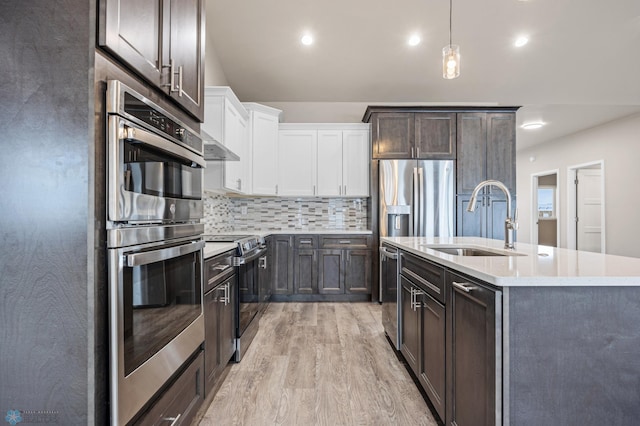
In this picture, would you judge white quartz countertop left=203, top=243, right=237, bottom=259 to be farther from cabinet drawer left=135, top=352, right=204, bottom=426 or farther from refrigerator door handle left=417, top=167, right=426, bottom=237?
refrigerator door handle left=417, top=167, right=426, bottom=237

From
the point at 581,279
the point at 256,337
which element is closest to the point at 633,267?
the point at 581,279

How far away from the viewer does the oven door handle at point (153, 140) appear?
947mm

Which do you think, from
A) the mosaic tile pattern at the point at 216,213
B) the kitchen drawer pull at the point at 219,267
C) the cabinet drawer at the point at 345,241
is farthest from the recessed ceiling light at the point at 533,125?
the kitchen drawer pull at the point at 219,267

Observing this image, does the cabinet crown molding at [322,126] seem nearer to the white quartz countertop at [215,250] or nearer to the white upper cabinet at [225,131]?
the white upper cabinet at [225,131]

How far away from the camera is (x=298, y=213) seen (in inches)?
185

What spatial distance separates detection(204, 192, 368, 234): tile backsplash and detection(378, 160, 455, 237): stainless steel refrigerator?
23.9 inches

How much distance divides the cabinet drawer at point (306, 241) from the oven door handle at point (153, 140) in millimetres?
2726

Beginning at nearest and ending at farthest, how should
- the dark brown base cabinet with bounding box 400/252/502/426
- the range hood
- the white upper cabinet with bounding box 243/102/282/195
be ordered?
the dark brown base cabinet with bounding box 400/252/502/426 < the range hood < the white upper cabinet with bounding box 243/102/282/195

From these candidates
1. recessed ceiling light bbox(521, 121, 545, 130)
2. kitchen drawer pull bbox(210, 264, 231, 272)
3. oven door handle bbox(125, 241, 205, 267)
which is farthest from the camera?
recessed ceiling light bbox(521, 121, 545, 130)

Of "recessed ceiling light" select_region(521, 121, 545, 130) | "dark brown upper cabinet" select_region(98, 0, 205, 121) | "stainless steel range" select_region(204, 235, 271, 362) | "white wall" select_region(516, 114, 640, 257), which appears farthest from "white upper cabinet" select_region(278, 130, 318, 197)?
"white wall" select_region(516, 114, 640, 257)

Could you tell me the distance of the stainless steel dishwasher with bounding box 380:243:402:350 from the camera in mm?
2389

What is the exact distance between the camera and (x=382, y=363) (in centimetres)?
238

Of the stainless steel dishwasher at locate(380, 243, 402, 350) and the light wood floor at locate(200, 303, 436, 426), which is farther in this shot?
the stainless steel dishwasher at locate(380, 243, 402, 350)

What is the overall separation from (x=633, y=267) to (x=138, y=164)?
178 centimetres
